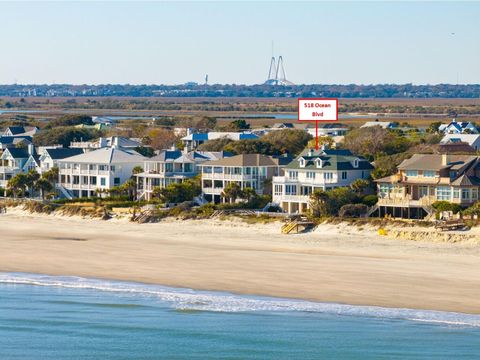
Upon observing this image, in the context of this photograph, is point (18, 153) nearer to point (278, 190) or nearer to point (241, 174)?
point (241, 174)

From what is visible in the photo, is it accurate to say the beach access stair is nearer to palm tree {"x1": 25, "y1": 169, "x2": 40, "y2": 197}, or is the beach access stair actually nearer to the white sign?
the white sign

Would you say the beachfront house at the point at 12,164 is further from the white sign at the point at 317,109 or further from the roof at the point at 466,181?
the roof at the point at 466,181

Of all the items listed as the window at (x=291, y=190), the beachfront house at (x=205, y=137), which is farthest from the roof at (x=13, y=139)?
the window at (x=291, y=190)

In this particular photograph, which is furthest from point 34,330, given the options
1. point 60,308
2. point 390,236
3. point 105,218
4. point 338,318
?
point 105,218

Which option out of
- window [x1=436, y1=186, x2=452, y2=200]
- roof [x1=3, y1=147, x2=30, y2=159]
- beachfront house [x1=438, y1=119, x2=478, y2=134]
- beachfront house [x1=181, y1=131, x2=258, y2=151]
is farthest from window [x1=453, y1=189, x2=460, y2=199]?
beachfront house [x1=438, y1=119, x2=478, y2=134]

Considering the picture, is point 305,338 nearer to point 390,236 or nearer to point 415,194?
point 390,236

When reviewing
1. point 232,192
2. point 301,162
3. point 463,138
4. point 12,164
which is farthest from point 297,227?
point 463,138
